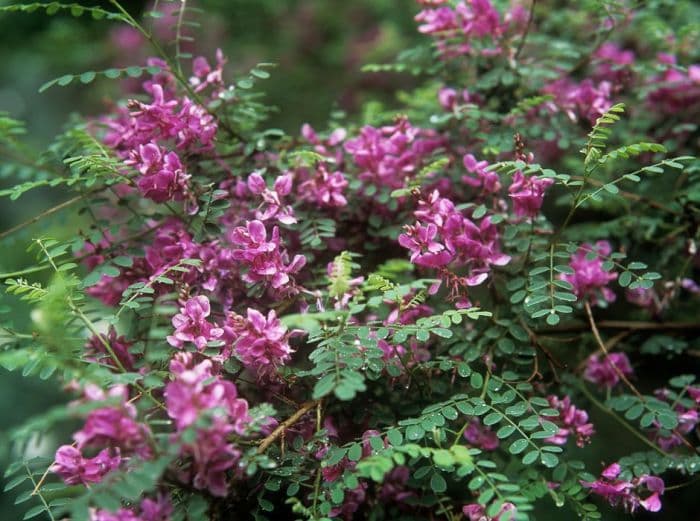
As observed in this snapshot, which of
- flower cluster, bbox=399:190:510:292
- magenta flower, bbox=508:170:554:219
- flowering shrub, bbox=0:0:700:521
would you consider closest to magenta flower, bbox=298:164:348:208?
flowering shrub, bbox=0:0:700:521

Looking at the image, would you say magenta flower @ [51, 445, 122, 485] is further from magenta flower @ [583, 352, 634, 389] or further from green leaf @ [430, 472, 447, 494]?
magenta flower @ [583, 352, 634, 389]

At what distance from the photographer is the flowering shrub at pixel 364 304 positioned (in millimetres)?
890

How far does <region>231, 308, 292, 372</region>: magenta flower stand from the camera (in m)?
0.96

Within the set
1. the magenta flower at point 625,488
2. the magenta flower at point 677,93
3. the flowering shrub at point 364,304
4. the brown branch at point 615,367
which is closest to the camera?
the flowering shrub at point 364,304

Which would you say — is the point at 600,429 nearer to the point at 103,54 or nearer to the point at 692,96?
the point at 692,96

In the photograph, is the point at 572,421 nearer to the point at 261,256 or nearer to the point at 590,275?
the point at 590,275

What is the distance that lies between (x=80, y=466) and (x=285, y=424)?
0.28 m

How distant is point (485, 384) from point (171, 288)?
0.53 meters

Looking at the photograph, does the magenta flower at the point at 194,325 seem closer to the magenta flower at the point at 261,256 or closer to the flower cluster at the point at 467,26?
the magenta flower at the point at 261,256

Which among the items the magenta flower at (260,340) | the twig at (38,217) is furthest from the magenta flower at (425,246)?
the twig at (38,217)

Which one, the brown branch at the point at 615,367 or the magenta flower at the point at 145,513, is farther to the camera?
the brown branch at the point at 615,367

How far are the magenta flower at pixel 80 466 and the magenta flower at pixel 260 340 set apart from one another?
0.73 feet

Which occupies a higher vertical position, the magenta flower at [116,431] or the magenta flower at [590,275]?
the magenta flower at [116,431]

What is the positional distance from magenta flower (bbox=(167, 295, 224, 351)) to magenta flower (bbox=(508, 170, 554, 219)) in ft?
1.70
